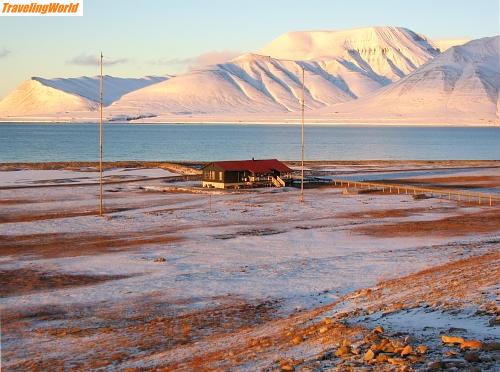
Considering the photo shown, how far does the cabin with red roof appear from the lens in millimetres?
70938

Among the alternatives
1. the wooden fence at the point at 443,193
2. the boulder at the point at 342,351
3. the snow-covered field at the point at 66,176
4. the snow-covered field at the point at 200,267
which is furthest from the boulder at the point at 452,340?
the snow-covered field at the point at 66,176

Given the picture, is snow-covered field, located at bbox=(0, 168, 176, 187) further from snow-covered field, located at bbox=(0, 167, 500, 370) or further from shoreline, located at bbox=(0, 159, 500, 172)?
snow-covered field, located at bbox=(0, 167, 500, 370)

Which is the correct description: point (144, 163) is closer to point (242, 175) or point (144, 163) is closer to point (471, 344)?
point (242, 175)

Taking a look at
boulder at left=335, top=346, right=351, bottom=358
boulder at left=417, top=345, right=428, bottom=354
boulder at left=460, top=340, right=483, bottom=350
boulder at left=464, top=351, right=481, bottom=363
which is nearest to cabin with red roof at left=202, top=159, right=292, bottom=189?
boulder at left=335, top=346, right=351, bottom=358

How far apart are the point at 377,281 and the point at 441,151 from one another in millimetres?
139047

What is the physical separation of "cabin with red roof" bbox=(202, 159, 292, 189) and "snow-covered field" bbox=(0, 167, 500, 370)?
10887 millimetres

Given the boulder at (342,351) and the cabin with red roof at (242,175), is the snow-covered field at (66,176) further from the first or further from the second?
the boulder at (342,351)

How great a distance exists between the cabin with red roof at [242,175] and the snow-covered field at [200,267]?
10887 mm

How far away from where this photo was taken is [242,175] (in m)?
71.9

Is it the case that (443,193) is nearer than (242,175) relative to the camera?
Yes

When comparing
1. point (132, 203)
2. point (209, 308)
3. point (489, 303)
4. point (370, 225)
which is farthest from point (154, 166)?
point (489, 303)

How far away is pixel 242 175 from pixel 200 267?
39920mm

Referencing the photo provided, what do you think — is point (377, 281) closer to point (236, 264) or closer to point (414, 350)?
point (236, 264)

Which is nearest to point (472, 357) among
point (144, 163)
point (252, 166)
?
point (252, 166)
